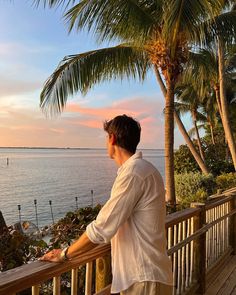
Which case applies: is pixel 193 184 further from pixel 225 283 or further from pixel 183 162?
pixel 225 283

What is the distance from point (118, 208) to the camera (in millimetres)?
1933

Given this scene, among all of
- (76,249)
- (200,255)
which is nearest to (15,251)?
(200,255)

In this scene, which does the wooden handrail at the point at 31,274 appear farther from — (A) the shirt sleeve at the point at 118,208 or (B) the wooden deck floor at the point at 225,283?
(B) the wooden deck floor at the point at 225,283

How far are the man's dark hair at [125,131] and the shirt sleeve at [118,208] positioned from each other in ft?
0.65

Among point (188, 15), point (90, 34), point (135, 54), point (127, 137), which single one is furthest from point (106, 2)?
point (127, 137)

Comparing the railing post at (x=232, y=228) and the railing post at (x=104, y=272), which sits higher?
the railing post at (x=104, y=272)

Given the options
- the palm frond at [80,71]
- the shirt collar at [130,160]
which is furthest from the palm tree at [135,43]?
the shirt collar at [130,160]

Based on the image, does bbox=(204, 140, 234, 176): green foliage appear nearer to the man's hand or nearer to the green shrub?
the green shrub

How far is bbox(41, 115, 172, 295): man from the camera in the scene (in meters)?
1.94

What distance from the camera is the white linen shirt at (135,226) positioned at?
76.4 inches

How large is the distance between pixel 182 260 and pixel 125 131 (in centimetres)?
255

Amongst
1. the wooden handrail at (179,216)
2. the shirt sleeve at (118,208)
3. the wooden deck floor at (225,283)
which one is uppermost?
the shirt sleeve at (118,208)

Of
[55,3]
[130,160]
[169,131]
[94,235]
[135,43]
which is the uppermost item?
[55,3]

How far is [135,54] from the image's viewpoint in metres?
10.4
